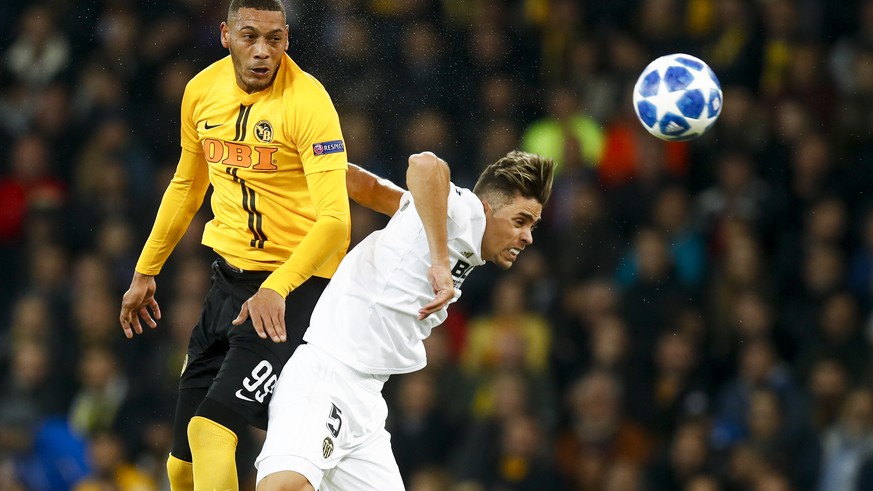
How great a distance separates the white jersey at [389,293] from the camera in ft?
16.0

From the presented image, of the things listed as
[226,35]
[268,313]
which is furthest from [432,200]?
[226,35]

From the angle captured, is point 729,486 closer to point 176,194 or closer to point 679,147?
point 679,147

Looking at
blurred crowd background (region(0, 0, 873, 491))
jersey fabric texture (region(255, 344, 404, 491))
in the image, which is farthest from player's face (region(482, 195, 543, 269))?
blurred crowd background (region(0, 0, 873, 491))

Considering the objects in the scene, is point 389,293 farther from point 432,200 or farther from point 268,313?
point 268,313

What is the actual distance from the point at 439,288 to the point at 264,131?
0.86 m

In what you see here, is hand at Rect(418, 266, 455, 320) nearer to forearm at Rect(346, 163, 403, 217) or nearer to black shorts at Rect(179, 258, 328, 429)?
black shorts at Rect(179, 258, 328, 429)

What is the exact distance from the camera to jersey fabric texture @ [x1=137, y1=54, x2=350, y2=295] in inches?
184

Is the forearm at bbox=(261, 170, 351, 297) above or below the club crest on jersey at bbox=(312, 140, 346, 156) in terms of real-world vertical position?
below

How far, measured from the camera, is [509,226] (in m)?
4.88

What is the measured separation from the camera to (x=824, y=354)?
26.7 ft

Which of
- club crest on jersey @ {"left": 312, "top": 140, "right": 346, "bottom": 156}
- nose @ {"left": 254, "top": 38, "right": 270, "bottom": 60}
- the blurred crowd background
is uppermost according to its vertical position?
nose @ {"left": 254, "top": 38, "right": 270, "bottom": 60}

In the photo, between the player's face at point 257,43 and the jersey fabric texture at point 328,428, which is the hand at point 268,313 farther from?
the player's face at point 257,43

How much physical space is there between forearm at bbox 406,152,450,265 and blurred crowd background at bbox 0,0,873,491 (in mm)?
3637

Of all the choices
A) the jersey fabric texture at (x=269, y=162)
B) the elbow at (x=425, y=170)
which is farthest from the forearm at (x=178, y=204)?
the elbow at (x=425, y=170)
